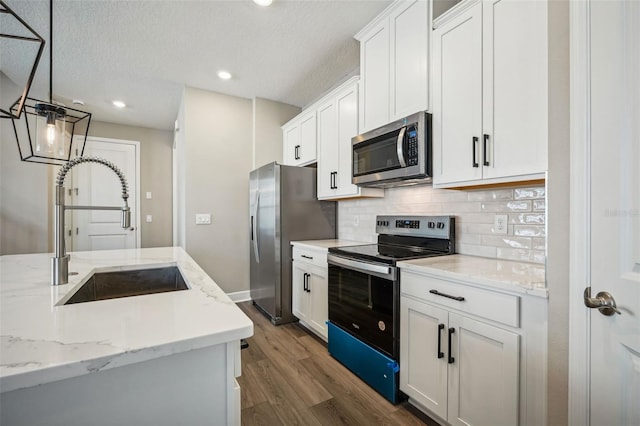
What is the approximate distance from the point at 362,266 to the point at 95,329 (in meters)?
1.47

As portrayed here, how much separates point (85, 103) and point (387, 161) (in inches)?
167

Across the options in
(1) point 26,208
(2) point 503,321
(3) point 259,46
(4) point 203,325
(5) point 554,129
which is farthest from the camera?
(1) point 26,208

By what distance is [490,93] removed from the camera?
1.54m

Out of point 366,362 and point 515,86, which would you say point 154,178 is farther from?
point 515,86

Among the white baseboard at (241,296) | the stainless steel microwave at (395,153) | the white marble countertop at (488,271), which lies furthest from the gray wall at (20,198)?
the white marble countertop at (488,271)

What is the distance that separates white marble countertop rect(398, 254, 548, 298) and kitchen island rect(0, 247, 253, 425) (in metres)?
1.05

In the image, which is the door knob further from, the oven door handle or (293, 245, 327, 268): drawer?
(293, 245, 327, 268): drawer

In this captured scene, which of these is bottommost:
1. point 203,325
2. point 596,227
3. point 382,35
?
point 203,325

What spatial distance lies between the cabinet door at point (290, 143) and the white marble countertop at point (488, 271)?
7.39 ft

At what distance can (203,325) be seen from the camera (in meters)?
0.74

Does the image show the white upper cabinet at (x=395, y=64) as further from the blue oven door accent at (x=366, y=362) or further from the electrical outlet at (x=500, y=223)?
the blue oven door accent at (x=366, y=362)

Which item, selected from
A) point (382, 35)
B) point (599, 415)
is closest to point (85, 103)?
point (382, 35)

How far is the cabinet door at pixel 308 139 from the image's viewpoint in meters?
3.15

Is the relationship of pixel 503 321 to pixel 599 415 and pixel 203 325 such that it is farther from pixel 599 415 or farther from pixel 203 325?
pixel 203 325
